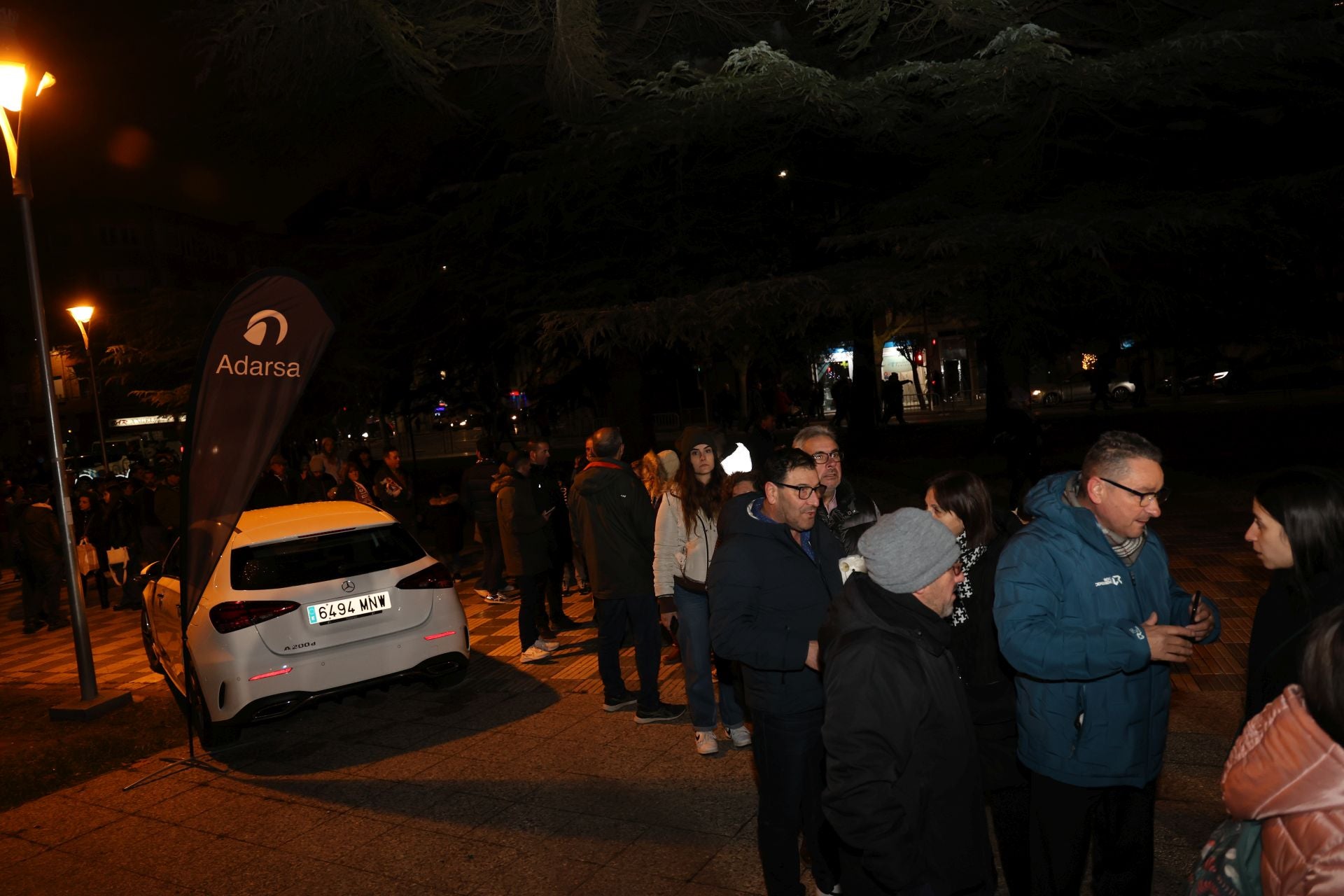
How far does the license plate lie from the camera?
639 cm

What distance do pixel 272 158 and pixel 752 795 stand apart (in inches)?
485

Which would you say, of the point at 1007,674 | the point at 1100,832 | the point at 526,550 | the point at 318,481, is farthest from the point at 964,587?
the point at 318,481

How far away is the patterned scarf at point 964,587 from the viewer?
3.59 meters

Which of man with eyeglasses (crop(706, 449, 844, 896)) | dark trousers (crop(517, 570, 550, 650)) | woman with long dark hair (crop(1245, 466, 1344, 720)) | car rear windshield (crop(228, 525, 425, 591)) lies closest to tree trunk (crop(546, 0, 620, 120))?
dark trousers (crop(517, 570, 550, 650))

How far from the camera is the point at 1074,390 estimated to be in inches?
1758

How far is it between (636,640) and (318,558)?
2320 mm

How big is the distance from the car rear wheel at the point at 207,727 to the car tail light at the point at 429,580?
139 centimetres

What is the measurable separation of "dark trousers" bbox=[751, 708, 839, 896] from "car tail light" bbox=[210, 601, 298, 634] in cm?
381

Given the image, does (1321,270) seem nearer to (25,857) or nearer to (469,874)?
(469,874)

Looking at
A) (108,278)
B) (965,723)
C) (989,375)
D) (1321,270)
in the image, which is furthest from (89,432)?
(965,723)

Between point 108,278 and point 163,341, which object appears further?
point 108,278

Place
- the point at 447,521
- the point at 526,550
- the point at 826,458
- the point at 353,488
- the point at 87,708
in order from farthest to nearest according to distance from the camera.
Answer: the point at 447,521 < the point at 353,488 < the point at 526,550 < the point at 87,708 < the point at 826,458

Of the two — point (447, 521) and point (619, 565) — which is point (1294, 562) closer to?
point (619, 565)

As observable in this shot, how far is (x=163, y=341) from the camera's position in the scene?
15914 millimetres
